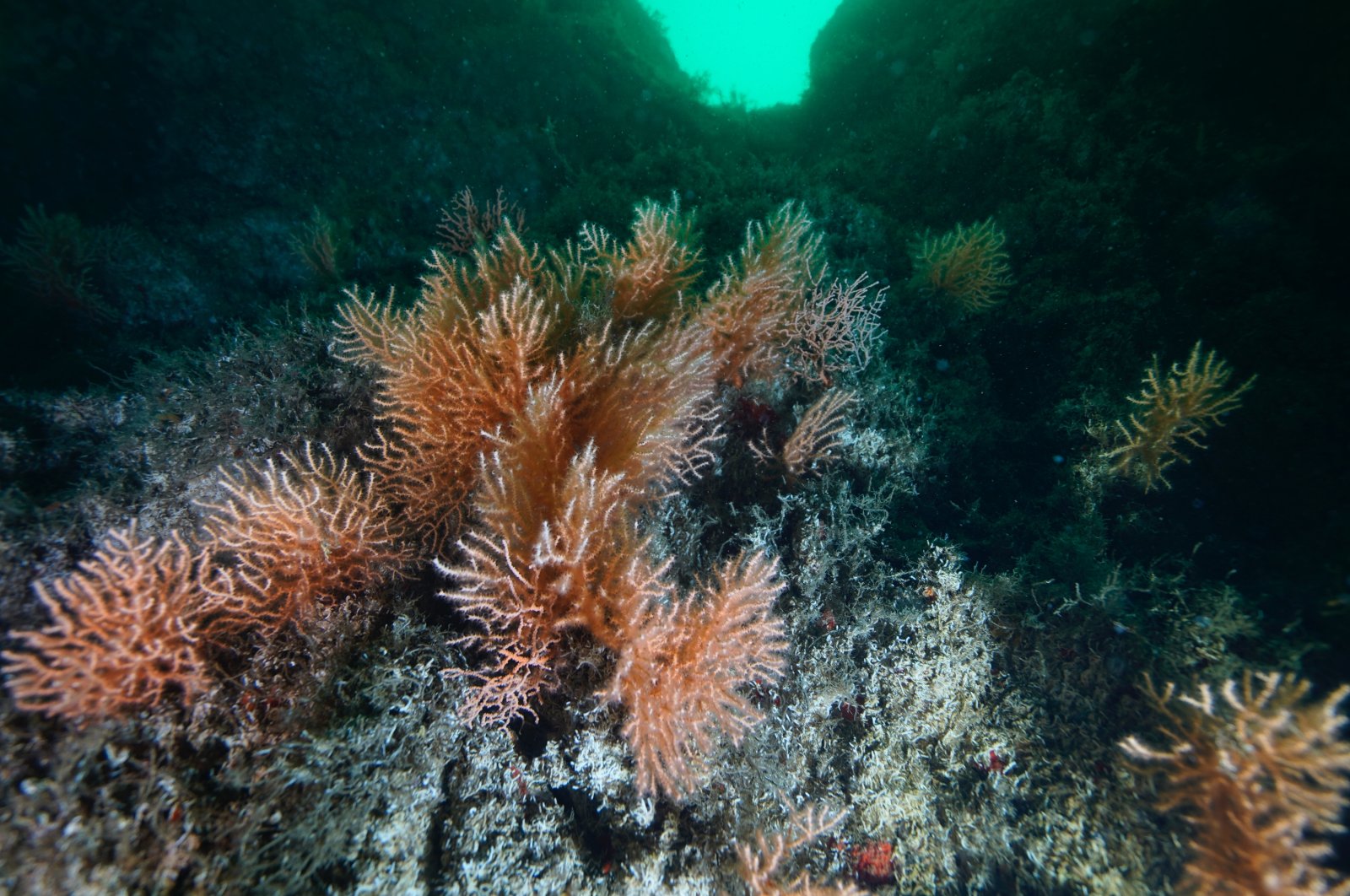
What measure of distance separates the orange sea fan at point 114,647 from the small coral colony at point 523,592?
0.01 m

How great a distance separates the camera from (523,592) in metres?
2.54

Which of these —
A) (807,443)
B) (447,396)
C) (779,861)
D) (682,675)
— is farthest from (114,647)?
(807,443)

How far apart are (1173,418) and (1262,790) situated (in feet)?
9.23

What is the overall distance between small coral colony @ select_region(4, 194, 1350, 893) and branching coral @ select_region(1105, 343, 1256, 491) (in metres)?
1.90

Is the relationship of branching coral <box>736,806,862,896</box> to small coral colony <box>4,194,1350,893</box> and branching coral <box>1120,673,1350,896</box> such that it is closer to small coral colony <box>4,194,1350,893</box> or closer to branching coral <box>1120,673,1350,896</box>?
small coral colony <box>4,194,1350,893</box>

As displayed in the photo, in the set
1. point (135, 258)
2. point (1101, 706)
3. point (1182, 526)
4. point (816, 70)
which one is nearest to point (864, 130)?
point (816, 70)

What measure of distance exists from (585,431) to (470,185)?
718cm

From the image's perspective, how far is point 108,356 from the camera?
568cm

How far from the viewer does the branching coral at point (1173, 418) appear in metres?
3.94

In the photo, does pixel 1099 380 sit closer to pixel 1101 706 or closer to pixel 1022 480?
pixel 1022 480

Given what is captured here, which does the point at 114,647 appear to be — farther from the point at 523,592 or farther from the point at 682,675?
the point at 682,675

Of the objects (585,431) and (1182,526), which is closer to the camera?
(585,431)

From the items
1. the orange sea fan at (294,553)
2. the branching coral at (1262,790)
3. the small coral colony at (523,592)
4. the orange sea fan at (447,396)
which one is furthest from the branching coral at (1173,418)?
the orange sea fan at (294,553)

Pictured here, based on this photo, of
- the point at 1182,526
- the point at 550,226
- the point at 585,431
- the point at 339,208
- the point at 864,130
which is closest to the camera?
the point at 585,431
